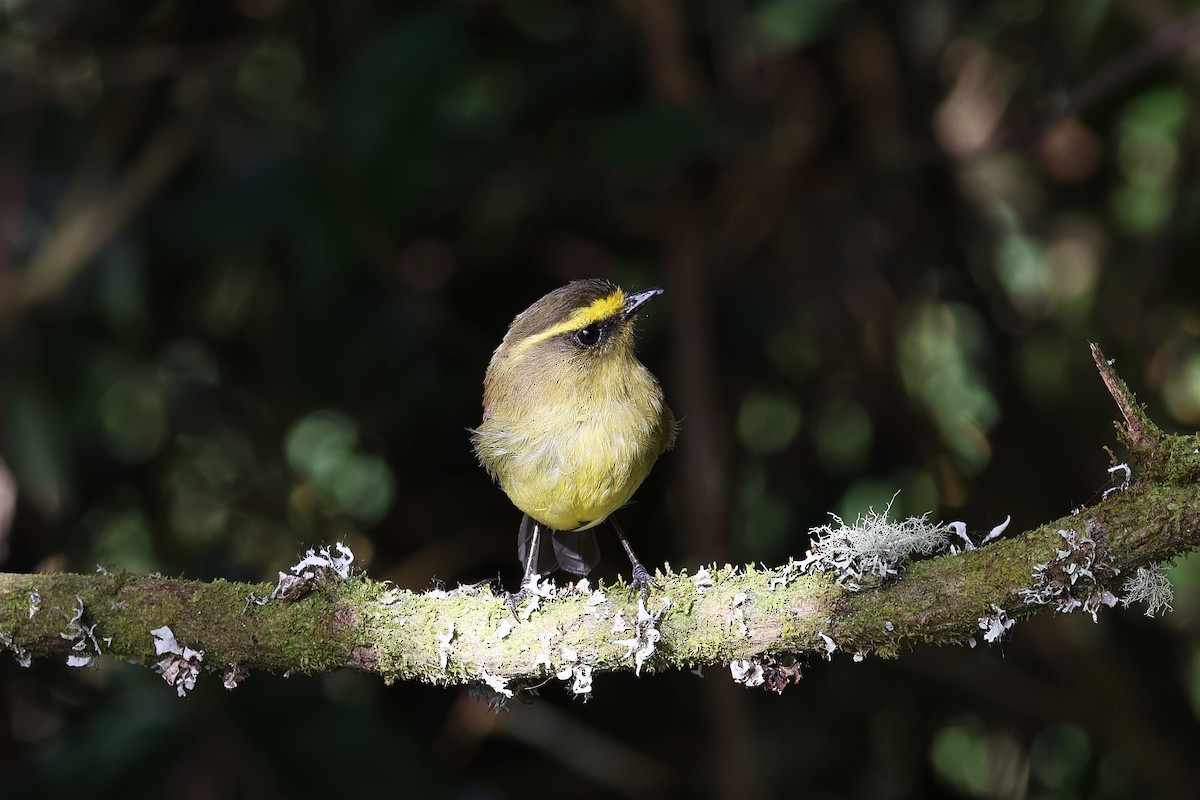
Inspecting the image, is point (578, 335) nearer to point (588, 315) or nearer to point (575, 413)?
point (588, 315)

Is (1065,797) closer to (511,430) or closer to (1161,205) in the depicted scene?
(1161,205)

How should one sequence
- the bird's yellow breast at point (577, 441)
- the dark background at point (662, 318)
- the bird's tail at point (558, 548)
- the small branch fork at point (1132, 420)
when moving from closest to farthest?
1. the small branch fork at point (1132, 420)
2. the bird's yellow breast at point (577, 441)
3. the bird's tail at point (558, 548)
4. the dark background at point (662, 318)

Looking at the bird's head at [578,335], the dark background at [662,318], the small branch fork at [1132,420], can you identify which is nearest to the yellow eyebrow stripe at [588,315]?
the bird's head at [578,335]

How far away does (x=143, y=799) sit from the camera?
387 cm

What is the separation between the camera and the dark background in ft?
15.4

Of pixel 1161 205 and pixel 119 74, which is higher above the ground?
pixel 119 74

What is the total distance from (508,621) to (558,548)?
168 cm

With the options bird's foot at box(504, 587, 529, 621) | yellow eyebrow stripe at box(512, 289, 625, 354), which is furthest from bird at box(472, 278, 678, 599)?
bird's foot at box(504, 587, 529, 621)

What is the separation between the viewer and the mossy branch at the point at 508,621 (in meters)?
2.16

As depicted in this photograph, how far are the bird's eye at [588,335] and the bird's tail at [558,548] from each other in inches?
31.9

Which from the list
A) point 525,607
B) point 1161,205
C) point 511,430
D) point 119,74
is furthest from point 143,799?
point 1161,205

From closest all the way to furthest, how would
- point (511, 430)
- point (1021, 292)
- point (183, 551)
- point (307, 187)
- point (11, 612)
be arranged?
point (11, 612) < point (511, 430) < point (307, 187) < point (183, 551) < point (1021, 292)

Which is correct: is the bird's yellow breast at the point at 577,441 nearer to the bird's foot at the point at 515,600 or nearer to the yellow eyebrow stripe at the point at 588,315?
the yellow eyebrow stripe at the point at 588,315

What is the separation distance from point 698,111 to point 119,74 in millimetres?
2440
